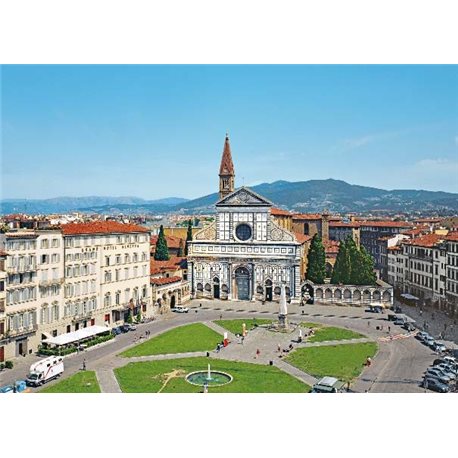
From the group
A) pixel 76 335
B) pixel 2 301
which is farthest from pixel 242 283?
pixel 2 301

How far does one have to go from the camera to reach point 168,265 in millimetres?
42031

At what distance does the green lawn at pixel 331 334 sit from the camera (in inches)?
1130

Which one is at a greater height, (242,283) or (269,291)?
(242,283)

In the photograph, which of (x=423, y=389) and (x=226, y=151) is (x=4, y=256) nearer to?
(x=423, y=389)

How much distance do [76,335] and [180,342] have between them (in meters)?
4.93

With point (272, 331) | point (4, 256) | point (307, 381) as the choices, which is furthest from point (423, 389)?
point (4, 256)

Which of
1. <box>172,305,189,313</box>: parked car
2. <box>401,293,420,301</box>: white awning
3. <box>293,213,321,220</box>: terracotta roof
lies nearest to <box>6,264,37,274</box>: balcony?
<box>172,305,189,313</box>: parked car

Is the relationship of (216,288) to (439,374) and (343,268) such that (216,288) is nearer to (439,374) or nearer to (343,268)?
(343,268)

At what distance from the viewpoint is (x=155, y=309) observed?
3547 cm

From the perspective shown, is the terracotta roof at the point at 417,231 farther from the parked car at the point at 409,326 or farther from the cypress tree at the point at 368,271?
the parked car at the point at 409,326

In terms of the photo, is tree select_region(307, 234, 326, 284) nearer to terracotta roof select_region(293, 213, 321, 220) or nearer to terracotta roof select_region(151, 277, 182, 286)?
terracotta roof select_region(151, 277, 182, 286)

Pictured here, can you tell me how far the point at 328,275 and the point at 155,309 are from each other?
17.1 metres

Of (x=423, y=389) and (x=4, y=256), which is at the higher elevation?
(x=4, y=256)

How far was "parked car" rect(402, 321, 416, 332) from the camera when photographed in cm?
3050
